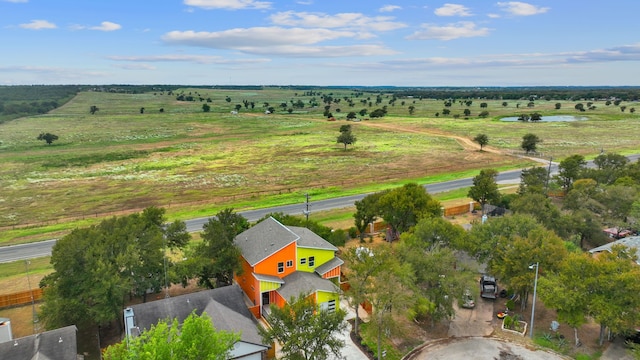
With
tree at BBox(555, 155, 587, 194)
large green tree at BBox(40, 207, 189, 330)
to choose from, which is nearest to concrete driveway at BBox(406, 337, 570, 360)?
large green tree at BBox(40, 207, 189, 330)

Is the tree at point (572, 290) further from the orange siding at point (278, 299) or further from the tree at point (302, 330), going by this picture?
the orange siding at point (278, 299)

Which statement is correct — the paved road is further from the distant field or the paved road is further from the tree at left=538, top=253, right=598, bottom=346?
the tree at left=538, top=253, right=598, bottom=346

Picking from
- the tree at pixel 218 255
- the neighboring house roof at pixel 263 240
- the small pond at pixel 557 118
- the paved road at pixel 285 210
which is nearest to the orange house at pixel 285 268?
the neighboring house roof at pixel 263 240

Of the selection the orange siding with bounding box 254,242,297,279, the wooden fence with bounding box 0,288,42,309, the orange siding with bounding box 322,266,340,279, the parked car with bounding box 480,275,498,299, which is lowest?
the wooden fence with bounding box 0,288,42,309

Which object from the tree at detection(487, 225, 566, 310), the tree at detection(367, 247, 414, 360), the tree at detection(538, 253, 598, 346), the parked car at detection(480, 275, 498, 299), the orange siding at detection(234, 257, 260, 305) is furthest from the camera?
the parked car at detection(480, 275, 498, 299)

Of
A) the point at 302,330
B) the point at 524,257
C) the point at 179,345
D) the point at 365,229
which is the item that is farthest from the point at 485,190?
the point at 179,345

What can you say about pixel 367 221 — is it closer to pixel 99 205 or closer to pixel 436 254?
pixel 436 254

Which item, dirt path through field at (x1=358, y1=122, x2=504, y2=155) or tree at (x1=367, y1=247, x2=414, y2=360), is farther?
dirt path through field at (x1=358, y1=122, x2=504, y2=155)
